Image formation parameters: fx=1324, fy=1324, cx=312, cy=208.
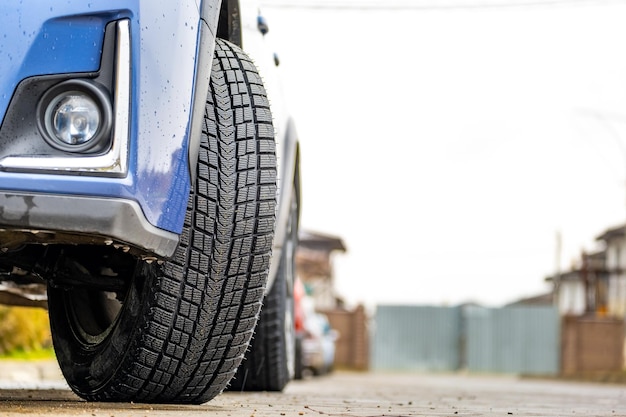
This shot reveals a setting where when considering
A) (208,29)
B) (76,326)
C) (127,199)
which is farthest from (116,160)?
(76,326)

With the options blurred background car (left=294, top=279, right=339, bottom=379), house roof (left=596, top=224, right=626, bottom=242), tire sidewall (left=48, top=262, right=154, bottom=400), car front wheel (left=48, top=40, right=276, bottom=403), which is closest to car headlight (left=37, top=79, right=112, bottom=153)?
car front wheel (left=48, top=40, right=276, bottom=403)

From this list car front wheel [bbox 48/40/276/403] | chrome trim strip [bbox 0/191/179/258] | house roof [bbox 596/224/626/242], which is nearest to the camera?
chrome trim strip [bbox 0/191/179/258]

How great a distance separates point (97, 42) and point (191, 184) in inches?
19.7

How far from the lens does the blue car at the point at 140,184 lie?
3504mm

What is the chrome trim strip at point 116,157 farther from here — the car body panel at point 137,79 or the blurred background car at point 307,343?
the blurred background car at point 307,343

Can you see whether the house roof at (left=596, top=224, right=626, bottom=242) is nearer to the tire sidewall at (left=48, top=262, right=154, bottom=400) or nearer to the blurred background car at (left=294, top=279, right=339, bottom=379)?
the blurred background car at (left=294, top=279, right=339, bottom=379)

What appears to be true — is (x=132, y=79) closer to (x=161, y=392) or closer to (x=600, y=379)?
(x=161, y=392)

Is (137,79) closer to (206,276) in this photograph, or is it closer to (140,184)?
(140,184)

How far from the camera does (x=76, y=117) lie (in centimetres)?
357

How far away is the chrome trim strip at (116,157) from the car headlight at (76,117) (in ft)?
0.09

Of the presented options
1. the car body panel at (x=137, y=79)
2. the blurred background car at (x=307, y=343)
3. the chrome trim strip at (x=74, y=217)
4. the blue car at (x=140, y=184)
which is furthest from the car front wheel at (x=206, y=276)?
the blurred background car at (x=307, y=343)

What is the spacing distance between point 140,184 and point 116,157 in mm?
100

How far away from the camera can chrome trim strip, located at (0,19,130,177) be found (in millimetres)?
3479

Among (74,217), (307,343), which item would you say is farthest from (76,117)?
(307,343)
